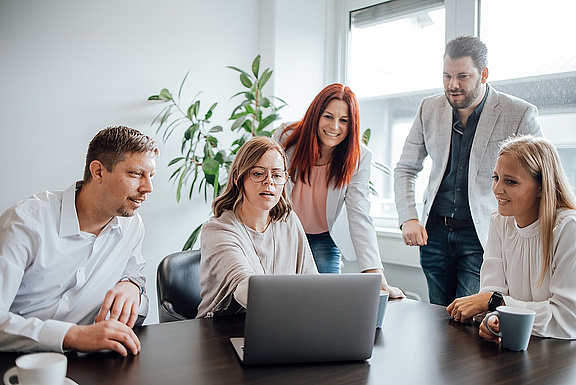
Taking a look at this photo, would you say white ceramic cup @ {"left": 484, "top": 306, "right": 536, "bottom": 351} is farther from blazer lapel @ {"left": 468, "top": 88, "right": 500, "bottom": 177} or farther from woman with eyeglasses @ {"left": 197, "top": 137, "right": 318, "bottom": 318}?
blazer lapel @ {"left": 468, "top": 88, "right": 500, "bottom": 177}

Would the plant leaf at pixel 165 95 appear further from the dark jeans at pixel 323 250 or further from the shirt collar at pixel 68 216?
the shirt collar at pixel 68 216

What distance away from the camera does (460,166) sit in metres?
2.26

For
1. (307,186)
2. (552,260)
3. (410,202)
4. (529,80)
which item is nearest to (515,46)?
(529,80)

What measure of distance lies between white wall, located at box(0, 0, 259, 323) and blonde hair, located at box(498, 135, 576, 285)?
223 cm

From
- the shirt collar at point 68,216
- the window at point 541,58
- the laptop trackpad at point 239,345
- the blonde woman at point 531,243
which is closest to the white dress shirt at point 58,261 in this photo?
the shirt collar at point 68,216

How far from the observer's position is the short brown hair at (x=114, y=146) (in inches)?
58.1

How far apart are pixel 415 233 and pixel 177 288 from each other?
1012 millimetres

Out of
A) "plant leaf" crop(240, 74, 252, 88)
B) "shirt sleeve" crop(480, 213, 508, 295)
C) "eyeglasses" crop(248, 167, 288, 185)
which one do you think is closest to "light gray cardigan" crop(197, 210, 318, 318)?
"eyeglasses" crop(248, 167, 288, 185)

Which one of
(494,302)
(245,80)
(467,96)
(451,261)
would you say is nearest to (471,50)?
(467,96)

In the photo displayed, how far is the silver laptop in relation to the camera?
1.08 meters

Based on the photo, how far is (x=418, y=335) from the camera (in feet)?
4.41

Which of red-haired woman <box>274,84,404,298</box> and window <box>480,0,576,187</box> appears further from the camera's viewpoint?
window <box>480,0,576,187</box>

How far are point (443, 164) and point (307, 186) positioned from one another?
61cm

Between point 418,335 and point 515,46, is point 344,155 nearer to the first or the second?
point 418,335
